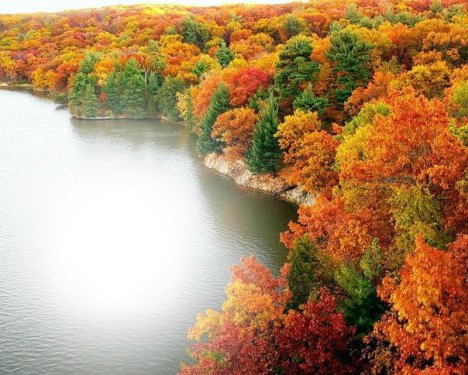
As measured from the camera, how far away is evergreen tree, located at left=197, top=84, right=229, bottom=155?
51.6 m

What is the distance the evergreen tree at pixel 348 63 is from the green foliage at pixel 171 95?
1400 inches

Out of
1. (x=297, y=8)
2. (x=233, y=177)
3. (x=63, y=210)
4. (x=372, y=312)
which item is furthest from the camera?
(x=297, y=8)

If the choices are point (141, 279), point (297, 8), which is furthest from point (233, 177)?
point (297, 8)

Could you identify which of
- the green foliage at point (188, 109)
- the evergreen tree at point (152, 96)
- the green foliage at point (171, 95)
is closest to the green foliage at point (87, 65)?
the evergreen tree at point (152, 96)

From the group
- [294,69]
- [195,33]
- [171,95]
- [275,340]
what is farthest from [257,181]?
[195,33]

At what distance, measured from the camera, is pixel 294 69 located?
49562 mm

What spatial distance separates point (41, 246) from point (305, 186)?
2187 centimetres

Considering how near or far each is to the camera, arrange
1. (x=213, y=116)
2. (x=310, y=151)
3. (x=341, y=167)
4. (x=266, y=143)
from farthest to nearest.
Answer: (x=213, y=116)
(x=266, y=143)
(x=310, y=151)
(x=341, y=167)

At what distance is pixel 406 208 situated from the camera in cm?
1748

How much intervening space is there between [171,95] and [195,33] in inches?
1596

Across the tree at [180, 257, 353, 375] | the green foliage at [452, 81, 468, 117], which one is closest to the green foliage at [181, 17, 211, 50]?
the green foliage at [452, 81, 468, 117]

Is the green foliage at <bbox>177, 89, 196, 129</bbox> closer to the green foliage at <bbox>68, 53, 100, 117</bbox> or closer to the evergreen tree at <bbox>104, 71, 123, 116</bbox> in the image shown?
the evergreen tree at <bbox>104, 71, 123, 116</bbox>

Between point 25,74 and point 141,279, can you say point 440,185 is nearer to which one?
point 141,279

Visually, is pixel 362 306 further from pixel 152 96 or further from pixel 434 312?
pixel 152 96
